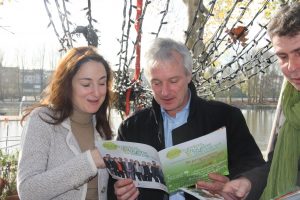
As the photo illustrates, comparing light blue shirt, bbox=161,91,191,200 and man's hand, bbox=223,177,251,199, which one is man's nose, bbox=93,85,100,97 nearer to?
light blue shirt, bbox=161,91,191,200

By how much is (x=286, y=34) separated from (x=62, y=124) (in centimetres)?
125

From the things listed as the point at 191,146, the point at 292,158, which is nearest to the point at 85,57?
the point at 191,146

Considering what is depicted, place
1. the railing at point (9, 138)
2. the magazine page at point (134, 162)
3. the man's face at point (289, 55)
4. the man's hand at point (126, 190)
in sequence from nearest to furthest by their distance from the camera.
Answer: the man's face at point (289, 55)
the magazine page at point (134, 162)
the man's hand at point (126, 190)
the railing at point (9, 138)

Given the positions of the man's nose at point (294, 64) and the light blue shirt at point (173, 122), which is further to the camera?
the light blue shirt at point (173, 122)

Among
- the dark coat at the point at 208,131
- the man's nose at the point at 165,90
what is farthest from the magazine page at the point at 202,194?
the man's nose at the point at 165,90

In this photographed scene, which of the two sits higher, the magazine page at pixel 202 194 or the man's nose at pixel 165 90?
the man's nose at pixel 165 90

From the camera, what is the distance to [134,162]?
1973 mm

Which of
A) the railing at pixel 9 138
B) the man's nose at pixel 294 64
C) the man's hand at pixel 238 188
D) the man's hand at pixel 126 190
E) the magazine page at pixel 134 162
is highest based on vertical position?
the man's nose at pixel 294 64

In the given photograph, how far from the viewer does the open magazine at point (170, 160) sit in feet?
6.00

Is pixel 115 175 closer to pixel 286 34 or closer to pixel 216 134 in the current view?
pixel 216 134

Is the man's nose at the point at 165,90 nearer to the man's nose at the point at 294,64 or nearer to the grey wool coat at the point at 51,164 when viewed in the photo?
the grey wool coat at the point at 51,164

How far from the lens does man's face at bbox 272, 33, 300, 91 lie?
69.9 inches

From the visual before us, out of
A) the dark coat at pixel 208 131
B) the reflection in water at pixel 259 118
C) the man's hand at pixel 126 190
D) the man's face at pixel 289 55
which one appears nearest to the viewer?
the man's face at pixel 289 55

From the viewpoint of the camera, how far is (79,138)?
2324 mm
